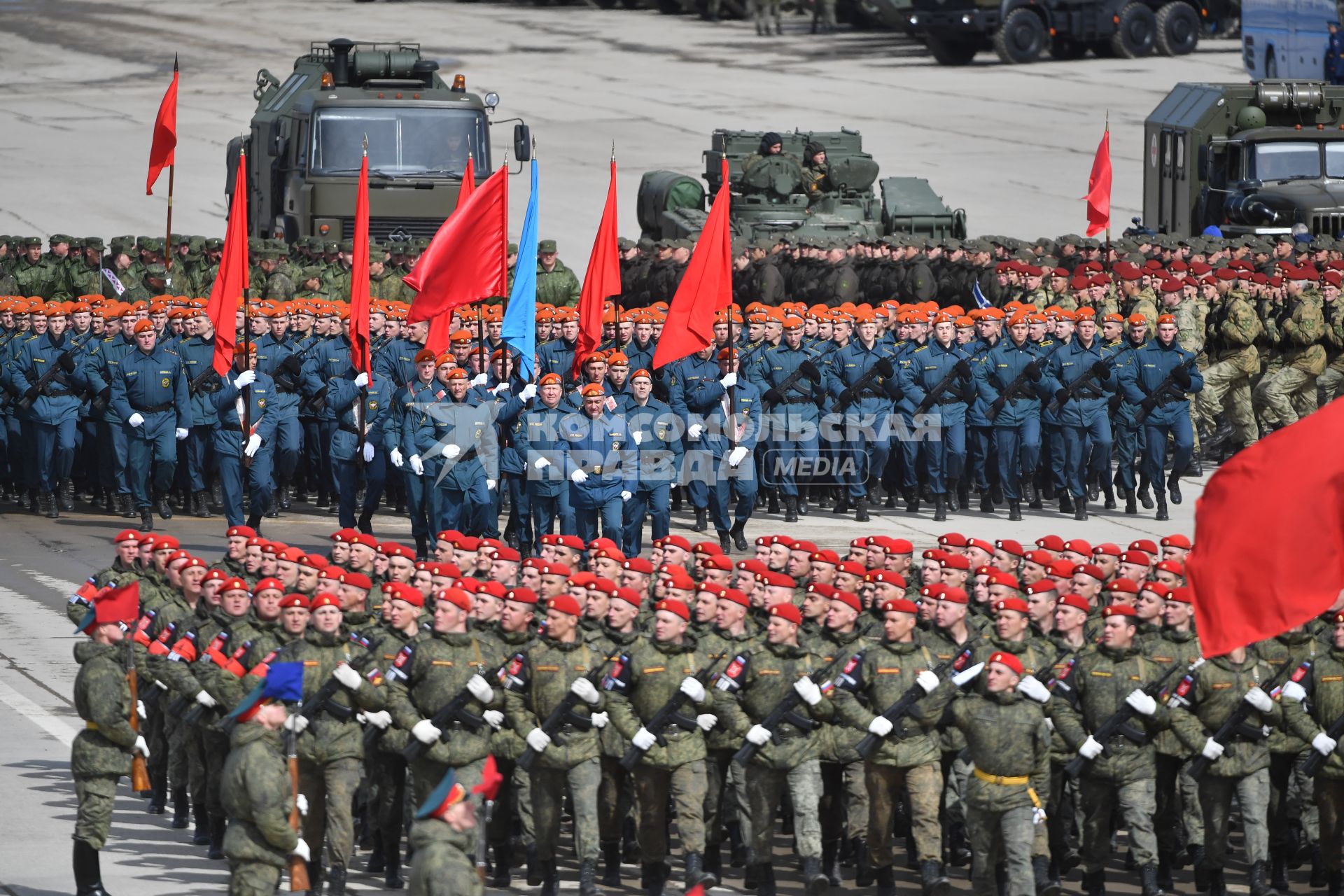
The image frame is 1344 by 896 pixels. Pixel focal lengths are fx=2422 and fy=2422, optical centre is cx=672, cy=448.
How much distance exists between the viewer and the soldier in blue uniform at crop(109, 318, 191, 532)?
1912 centimetres

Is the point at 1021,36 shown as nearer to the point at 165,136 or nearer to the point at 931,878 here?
the point at 165,136

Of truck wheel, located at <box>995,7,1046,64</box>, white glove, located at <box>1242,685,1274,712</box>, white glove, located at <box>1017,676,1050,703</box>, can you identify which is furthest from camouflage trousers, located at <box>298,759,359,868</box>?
truck wheel, located at <box>995,7,1046,64</box>

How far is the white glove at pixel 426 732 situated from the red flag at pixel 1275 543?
4371mm

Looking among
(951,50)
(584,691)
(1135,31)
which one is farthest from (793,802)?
(951,50)

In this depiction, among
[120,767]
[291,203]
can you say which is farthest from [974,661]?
[291,203]

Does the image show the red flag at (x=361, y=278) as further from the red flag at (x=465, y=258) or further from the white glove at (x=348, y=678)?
the white glove at (x=348, y=678)

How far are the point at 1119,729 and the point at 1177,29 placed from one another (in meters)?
38.6

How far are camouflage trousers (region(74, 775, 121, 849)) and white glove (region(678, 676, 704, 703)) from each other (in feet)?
8.90

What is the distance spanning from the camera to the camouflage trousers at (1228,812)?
37.9 ft

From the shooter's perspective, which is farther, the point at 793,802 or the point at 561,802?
the point at 561,802

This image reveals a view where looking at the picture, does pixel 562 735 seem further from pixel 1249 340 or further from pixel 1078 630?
pixel 1249 340

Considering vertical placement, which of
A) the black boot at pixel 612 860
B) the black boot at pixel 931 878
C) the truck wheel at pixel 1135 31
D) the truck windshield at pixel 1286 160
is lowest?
the black boot at pixel 612 860

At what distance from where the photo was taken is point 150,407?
19203 mm

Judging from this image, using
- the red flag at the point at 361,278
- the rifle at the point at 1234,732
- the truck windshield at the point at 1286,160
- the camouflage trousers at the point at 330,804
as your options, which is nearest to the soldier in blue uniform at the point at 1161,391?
the red flag at the point at 361,278
